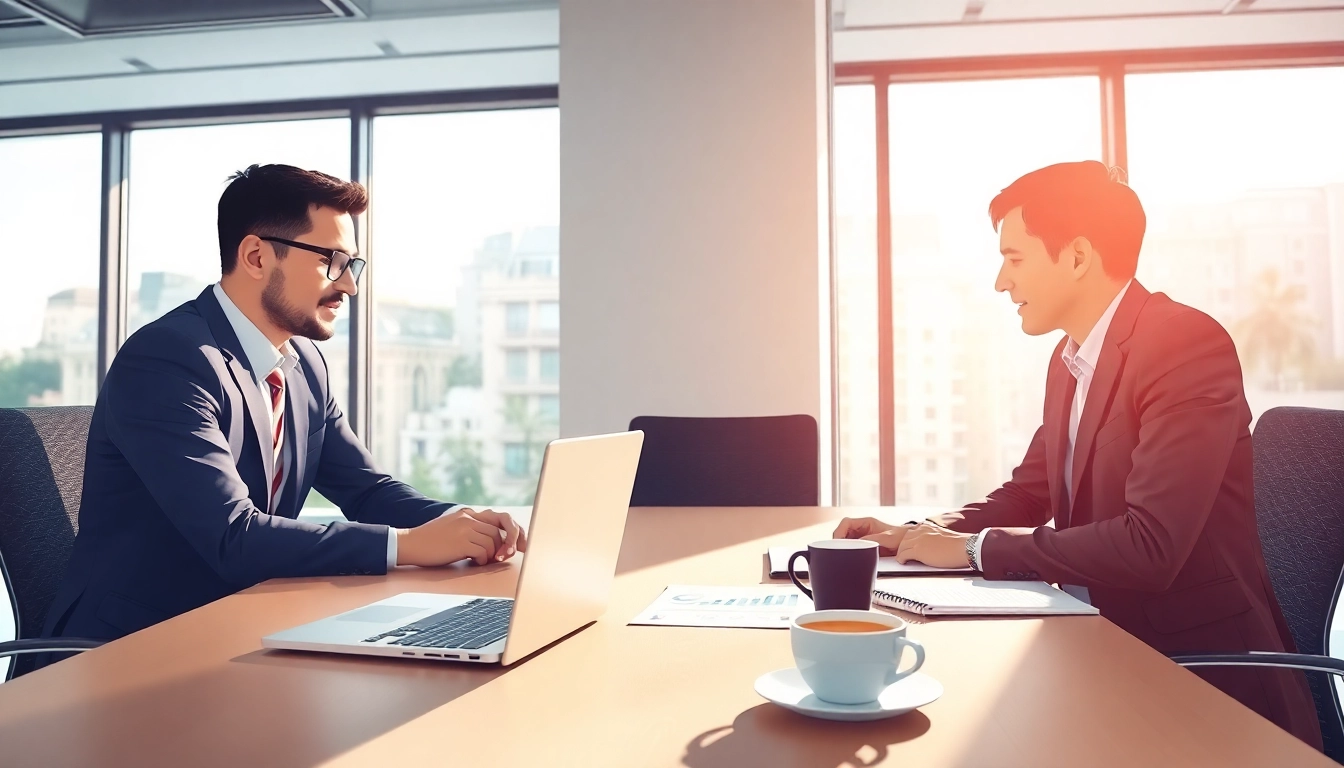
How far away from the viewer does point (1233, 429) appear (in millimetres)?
1391

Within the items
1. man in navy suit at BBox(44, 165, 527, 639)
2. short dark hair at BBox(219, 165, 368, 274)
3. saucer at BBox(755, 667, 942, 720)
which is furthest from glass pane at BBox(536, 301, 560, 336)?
saucer at BBox(755, 667, 942, 720)

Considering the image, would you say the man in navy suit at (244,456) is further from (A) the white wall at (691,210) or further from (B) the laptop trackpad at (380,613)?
(A) the white wall at (691,210)

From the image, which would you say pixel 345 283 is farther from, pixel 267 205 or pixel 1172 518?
pixel 1172 518

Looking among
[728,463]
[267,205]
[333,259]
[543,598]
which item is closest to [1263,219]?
[728,463]

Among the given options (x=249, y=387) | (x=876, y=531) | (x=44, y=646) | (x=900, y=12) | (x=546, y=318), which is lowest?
(x=44, y=646)

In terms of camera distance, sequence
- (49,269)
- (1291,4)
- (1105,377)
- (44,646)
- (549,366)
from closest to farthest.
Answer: (44,646) → (1105,377) → (1291,4) → (549,366) → (49,269)

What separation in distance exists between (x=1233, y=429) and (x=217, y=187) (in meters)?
5.51

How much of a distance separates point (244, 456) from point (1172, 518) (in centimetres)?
159

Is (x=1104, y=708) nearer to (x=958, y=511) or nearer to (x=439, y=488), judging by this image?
(x=958, y=511)

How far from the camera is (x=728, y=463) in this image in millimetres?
2699

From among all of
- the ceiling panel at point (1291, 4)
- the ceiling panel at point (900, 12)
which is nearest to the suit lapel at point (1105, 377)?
the ceiling panel at point (900, 12)

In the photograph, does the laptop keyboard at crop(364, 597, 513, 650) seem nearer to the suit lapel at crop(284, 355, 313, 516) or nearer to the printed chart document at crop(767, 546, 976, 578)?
the printed chart document at crop(767, 546, 976, 578)

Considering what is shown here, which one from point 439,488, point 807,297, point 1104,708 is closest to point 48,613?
point 1104,708

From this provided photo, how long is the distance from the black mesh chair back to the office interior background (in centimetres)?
244
